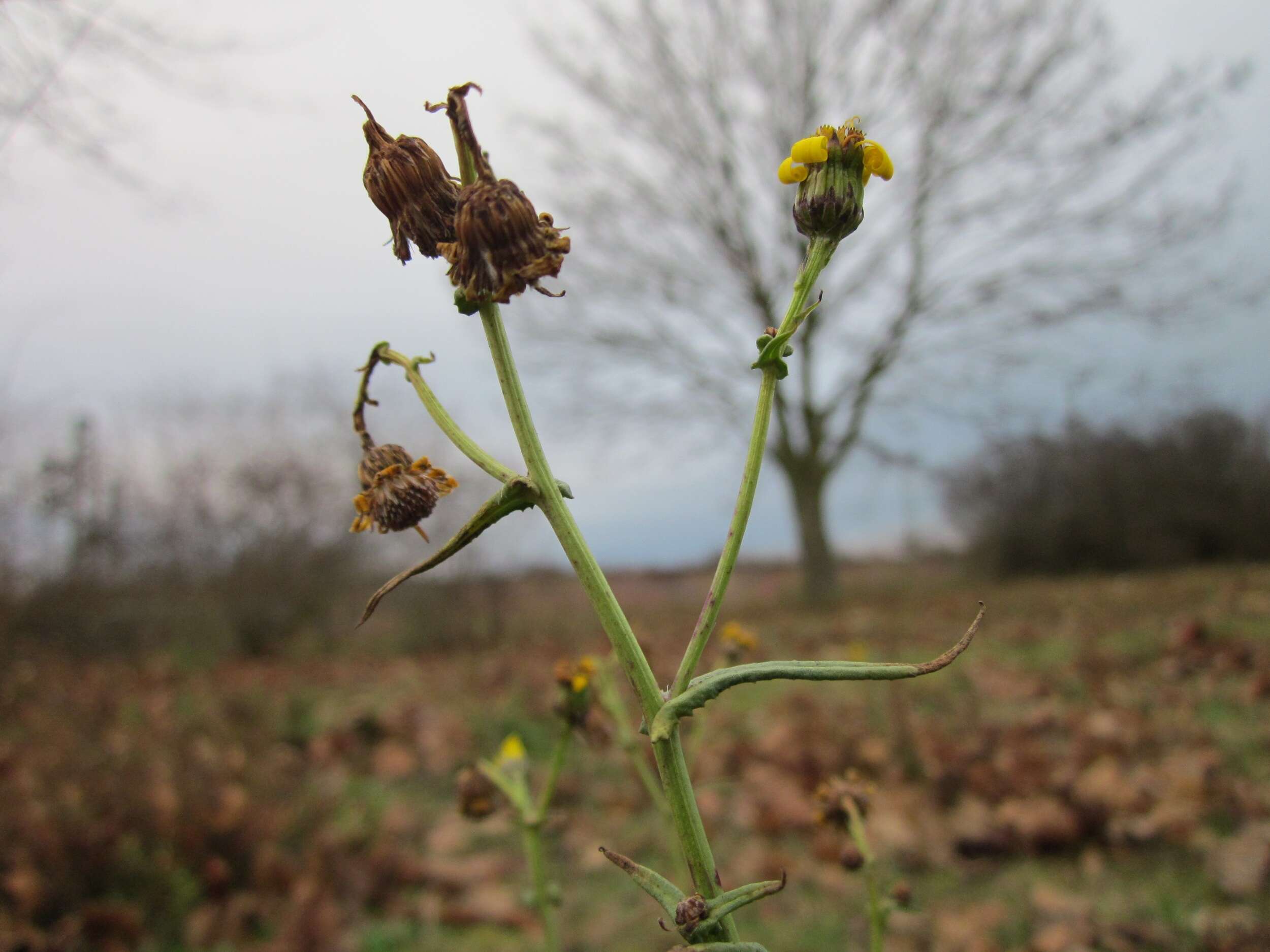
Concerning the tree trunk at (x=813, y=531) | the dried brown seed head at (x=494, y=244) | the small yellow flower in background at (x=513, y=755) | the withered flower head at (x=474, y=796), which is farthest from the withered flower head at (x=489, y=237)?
the tree trunk at (x=813, y=531)

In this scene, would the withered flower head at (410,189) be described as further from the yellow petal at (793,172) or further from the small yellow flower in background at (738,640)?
the small yellow flower in background at (738,640)

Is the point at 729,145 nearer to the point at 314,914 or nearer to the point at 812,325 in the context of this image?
the point at 812,325

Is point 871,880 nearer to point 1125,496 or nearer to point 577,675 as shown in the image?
point 577,675

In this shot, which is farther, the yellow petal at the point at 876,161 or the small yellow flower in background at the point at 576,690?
the small yellow flower in background at the point at 576,690

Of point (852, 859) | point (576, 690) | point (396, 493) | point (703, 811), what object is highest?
point (396, 493)

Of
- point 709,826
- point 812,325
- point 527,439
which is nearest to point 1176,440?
point 812,325

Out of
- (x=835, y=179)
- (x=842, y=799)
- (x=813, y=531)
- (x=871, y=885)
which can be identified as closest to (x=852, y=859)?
(x=842, y=799)
